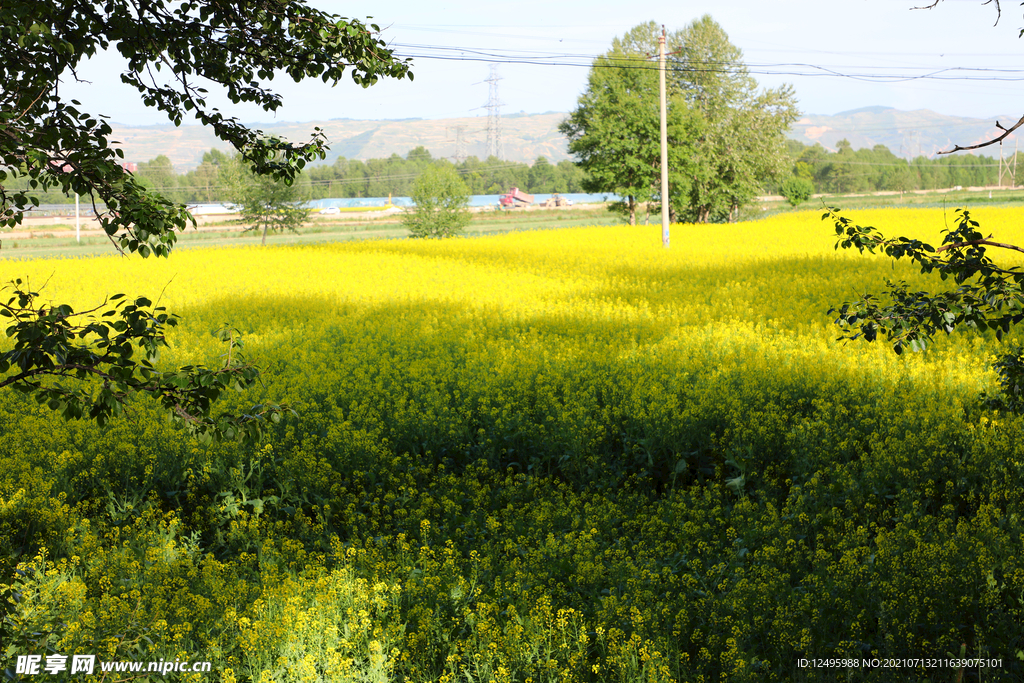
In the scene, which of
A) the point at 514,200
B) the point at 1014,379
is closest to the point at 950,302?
the point at 1014,379

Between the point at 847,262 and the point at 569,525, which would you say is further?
the point at 847,262

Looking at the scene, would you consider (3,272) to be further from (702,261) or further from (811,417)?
(811,417)

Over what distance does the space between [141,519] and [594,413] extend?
4.24m

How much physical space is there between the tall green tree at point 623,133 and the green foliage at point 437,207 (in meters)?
16.5

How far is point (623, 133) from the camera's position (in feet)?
160

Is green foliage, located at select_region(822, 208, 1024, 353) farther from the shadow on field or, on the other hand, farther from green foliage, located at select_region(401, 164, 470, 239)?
green foliage, located at select_region(401, 164, 470, 239)

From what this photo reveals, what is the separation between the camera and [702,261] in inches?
854

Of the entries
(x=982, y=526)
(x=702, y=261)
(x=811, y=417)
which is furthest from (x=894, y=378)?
(x=702, y=261)

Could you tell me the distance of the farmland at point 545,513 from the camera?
354cm

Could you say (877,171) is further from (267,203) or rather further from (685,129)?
(267,203)

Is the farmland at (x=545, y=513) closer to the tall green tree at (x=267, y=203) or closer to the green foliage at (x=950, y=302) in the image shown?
the green foliage at (x=950, y=302)

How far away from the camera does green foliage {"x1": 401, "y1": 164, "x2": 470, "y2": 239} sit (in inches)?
2502

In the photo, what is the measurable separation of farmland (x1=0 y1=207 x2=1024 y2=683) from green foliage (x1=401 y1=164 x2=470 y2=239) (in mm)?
52967

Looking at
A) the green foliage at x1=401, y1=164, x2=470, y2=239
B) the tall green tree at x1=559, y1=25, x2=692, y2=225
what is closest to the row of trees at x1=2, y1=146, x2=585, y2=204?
the green foliage at x1=401, y1=164, x2=470, y2=239
